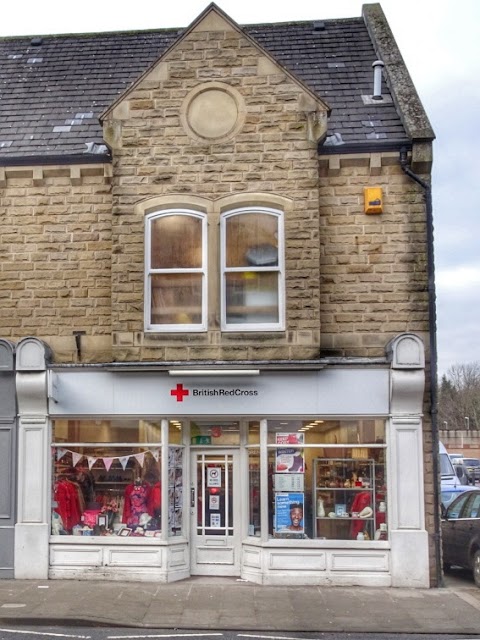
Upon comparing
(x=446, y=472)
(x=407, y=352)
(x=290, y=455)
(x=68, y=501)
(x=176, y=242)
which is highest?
(x=176, y=242)

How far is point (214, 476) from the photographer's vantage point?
14102 millimetres

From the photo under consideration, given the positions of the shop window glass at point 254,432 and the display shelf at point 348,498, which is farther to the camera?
the shop window glass at point 254,432

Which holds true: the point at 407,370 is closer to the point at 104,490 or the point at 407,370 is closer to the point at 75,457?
the point at 104,490

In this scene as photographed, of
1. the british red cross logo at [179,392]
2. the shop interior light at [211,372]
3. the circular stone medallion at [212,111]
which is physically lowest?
the british red cross logo at [179,392]

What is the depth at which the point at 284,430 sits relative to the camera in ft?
45.1

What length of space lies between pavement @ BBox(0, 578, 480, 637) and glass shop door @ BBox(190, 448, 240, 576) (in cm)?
34

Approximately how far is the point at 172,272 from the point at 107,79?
4823 mm

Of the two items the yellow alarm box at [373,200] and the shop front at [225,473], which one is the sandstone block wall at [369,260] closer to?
the yellow alarm box at [373,200]

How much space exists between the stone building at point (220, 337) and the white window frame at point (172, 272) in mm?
39

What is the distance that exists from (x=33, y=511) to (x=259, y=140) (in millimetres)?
6968

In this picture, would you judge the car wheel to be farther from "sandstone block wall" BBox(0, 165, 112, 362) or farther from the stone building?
"sandstone block wall" BBox(0, 165, 112, 362)

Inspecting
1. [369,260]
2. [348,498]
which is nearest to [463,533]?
[348,498]

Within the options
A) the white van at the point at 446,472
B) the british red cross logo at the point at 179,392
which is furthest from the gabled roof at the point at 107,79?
the white van at the point at 446,472

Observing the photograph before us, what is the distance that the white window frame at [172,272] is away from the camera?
13688 millimetres
